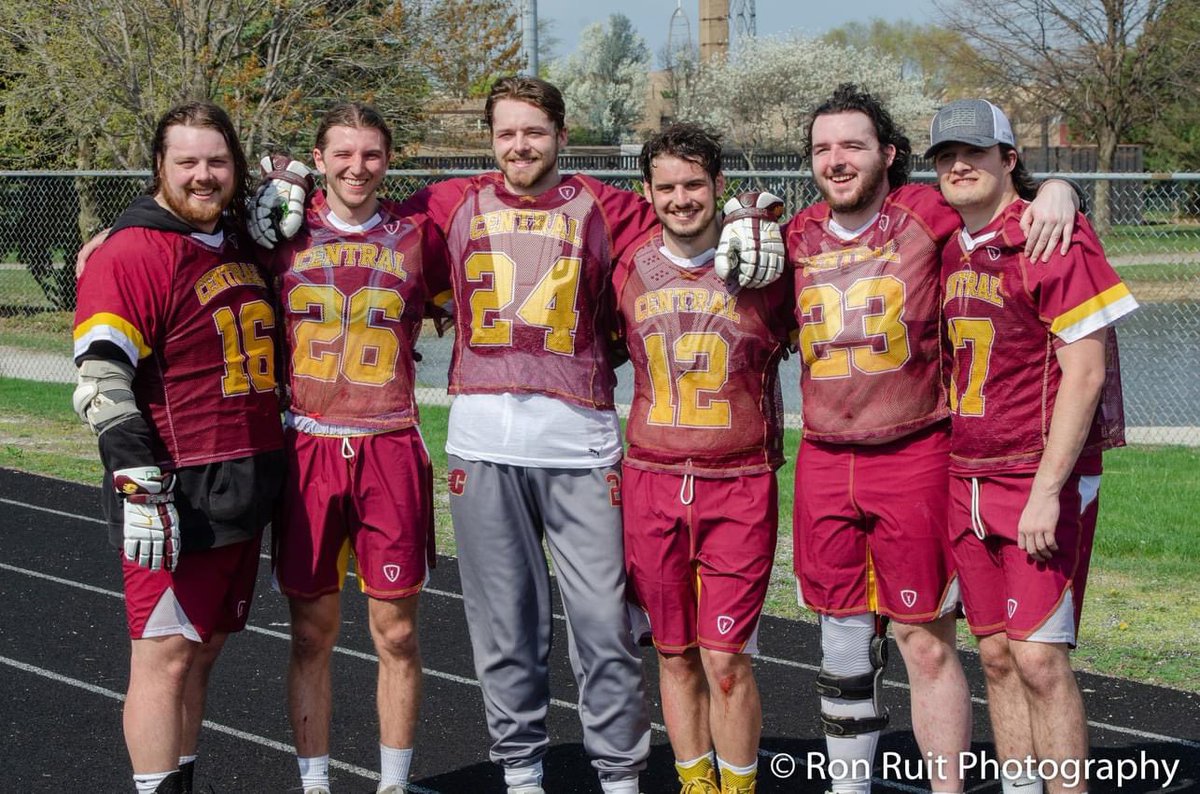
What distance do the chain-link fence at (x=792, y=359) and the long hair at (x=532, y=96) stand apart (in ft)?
21.5

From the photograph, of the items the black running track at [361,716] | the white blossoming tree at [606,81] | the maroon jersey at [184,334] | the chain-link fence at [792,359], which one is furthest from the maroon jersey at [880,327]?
the white blossoming tree at [606,81]

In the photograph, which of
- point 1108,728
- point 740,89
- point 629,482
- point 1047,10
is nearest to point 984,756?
point 1108,728

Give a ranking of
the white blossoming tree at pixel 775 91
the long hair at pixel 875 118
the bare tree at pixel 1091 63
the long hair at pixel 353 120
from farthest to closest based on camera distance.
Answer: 1. the white blossoming tree at pixel 775 91
2. the bare tree at pixel 1091 63
3. the long hair at pixel 353 120
4. the long hair at pixel 875 118

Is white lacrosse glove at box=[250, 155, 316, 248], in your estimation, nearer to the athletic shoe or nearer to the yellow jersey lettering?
the yellow jersey lettering

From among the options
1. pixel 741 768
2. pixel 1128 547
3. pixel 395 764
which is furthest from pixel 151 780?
pixel 1128 547

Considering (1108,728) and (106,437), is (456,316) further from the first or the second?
(1108,728)

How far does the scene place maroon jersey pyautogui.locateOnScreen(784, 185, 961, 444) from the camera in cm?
402

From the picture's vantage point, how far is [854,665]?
4133 millimetres

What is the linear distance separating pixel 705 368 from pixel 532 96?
98 centimetres

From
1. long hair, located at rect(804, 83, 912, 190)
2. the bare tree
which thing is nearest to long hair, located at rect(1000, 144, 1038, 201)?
long hair, located at rect(804, 83, 912, 190)

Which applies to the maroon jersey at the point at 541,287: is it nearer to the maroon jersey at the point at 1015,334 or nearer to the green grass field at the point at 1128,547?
the maroon jersey at the point at 1015,334

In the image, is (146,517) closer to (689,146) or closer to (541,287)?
(541,287)

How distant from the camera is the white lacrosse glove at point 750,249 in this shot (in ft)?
13.1

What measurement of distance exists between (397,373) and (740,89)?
39870mm
